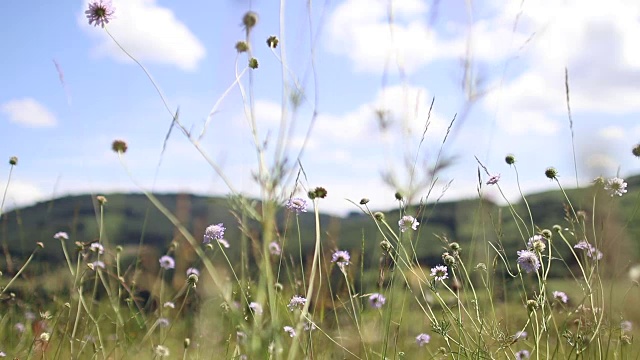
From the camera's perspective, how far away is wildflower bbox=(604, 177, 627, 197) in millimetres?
2352

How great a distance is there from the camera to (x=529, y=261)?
2070 millimetres

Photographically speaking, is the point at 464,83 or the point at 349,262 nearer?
the point at 464,83

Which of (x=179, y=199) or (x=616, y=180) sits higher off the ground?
(x=616, y=180)

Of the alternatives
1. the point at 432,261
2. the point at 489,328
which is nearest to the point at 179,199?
the point at 489,328

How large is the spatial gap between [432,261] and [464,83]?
14705mm

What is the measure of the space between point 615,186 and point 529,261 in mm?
563

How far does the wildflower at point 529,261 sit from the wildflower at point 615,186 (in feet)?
1.63

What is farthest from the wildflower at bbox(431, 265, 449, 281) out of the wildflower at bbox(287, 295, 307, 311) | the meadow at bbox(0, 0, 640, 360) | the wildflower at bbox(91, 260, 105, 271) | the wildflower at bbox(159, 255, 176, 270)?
the wildflower at bbox(159, 255, 176, 270)

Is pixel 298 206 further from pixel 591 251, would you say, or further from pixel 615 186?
pixel 615 186

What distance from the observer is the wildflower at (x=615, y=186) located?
7.72 feet

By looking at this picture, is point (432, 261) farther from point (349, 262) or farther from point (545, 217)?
point (349, 262)

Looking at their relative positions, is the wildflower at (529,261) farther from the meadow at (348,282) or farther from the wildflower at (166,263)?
the wildflower at (166,263)

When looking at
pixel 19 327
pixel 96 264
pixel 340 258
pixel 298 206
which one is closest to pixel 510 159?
pixel 340 258

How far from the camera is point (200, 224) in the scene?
201cm
